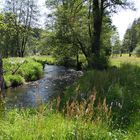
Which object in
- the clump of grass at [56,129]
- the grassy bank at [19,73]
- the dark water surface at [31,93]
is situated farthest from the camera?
the grassy bank at [19,73]

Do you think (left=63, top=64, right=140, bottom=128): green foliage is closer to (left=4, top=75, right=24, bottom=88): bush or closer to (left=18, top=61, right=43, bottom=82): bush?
(left=4, top=75, right=24, bottom=88): bush

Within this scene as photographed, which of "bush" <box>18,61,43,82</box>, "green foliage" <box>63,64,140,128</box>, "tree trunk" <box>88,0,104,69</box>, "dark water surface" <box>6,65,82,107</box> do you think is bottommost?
"dark water surface" <box>6,65,82,107</box>

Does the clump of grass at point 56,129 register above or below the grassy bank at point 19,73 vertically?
above

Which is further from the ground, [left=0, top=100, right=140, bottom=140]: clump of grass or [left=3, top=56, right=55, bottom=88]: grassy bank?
[left=0, top=100, right=140, bottom=140]: clump of grass

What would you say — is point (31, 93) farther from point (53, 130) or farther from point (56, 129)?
point (53, 130)

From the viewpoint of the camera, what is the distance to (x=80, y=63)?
134 feet

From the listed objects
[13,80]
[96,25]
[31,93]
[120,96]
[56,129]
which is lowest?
[31,93]

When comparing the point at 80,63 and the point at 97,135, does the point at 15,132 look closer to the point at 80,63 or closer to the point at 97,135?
the point at 97,135

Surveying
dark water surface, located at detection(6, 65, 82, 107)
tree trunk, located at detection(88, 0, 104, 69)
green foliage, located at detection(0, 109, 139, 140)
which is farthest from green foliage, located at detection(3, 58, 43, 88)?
green foliage, located at detection(0, 109, 139, 140)

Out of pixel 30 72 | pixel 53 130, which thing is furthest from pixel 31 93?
pixel 53 130

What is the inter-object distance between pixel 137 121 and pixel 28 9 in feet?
157

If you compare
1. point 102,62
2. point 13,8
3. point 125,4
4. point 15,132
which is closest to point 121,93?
point 15,132

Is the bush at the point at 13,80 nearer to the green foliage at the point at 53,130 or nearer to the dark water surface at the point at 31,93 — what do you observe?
the dark water surface at the point at 31,93

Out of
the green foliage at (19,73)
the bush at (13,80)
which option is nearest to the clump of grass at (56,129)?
the bush at (13,80)
